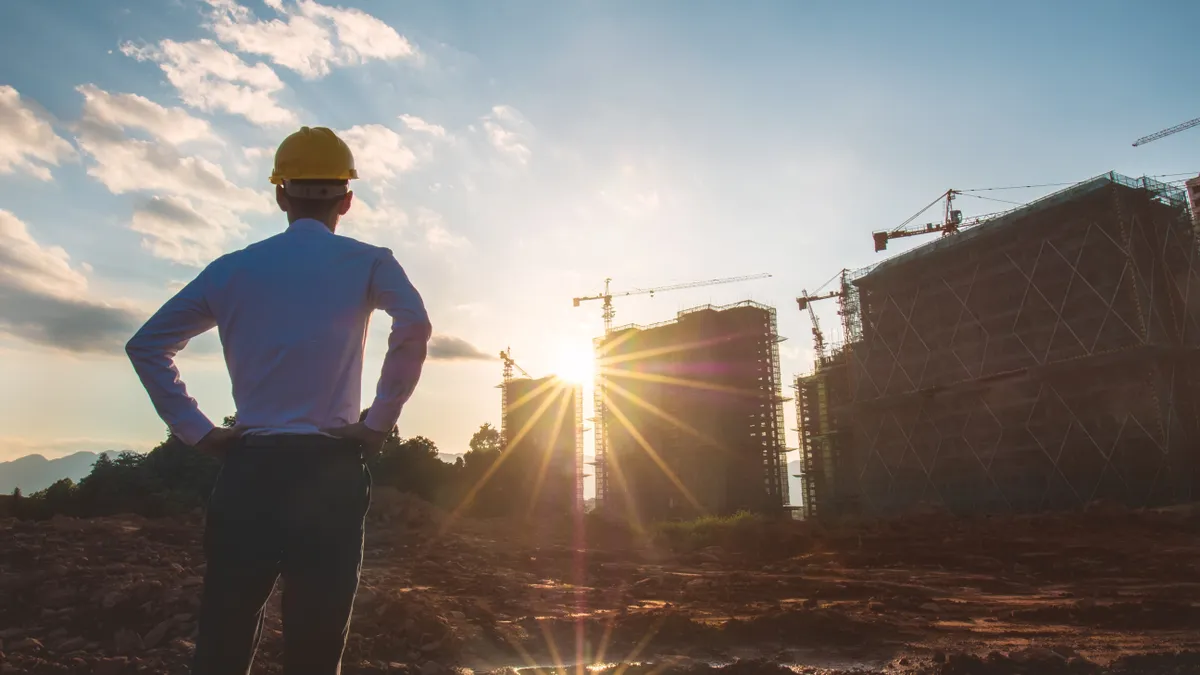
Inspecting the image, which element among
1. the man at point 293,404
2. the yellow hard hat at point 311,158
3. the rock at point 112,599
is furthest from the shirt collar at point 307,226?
the rock at point 112,599

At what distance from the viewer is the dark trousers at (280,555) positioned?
5.84 ft

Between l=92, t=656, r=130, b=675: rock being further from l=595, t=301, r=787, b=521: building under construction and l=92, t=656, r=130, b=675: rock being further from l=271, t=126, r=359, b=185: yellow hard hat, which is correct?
l=595, t=301, r=787, b=521: building under construction

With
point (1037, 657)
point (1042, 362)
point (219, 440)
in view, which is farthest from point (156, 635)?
point (1042, 362)

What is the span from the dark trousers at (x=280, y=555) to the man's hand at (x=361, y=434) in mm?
87

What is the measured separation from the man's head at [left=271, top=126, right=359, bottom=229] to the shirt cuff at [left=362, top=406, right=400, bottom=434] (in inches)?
26.6

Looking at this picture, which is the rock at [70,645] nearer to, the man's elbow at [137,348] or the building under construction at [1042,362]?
the man's elbow at [137,348]

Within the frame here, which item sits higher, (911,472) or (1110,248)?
(1110,248)

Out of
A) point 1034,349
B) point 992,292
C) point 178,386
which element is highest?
point 992,292

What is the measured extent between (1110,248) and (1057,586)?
2252 centimetres

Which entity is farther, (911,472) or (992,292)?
(911,472)

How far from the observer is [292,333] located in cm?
196

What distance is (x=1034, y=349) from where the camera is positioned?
3116 centimetres

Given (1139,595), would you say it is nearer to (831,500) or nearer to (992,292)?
(992,292)

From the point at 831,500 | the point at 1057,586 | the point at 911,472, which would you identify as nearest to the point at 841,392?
the point at 831,500
